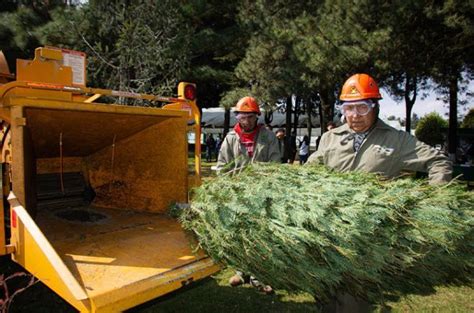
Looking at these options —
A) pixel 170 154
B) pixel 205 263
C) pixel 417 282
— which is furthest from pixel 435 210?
pixel 170 154

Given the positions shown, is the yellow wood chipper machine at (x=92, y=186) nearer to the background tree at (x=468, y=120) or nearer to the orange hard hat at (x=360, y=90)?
the orange hard hat at (x=360, y=90)

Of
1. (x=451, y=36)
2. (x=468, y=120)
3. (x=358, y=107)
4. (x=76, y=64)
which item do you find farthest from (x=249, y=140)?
(x=468, y=120)

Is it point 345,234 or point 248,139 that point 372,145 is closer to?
point 345,234

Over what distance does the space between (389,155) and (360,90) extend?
0.54 m

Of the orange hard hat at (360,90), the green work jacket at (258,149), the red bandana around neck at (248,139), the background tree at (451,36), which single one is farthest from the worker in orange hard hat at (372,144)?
the background tree at (451,36)

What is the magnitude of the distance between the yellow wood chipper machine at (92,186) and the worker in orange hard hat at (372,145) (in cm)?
132

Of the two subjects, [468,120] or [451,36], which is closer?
[451,36]

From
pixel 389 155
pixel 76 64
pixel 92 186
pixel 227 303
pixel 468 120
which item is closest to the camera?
pixel 389 155

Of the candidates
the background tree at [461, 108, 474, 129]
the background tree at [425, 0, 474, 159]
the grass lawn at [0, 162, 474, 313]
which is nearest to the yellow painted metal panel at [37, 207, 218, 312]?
the grass lawn at [0, 162, 474, 313]

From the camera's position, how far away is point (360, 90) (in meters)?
3.30

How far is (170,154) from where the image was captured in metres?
3.80

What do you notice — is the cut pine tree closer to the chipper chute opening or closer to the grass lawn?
the chipper chute opening

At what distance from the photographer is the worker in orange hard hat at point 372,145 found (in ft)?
10.4

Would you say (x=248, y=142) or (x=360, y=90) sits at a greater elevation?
(x=360, y=90)
